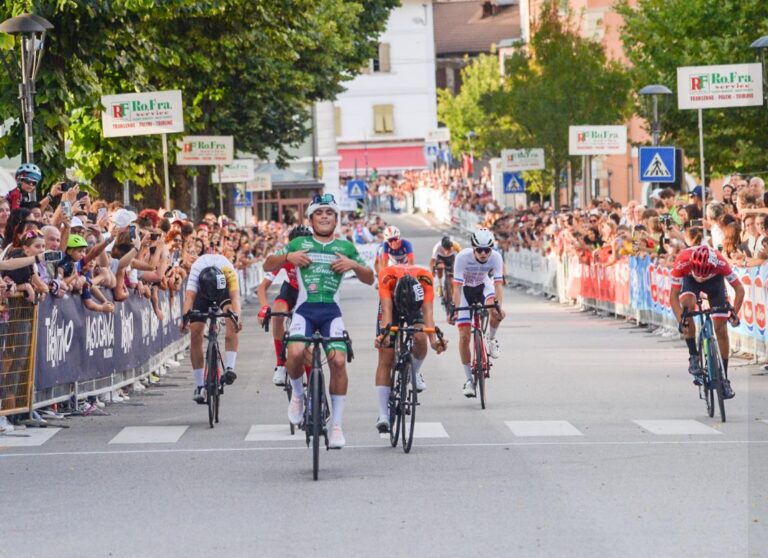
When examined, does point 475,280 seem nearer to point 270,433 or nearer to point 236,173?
point 270,433

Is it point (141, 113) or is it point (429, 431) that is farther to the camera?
point (141, 113)

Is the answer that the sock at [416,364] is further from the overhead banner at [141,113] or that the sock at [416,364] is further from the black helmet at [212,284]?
the overhead banner at [141,113]

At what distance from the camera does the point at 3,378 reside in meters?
16.9

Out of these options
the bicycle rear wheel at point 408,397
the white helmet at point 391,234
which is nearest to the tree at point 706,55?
the white helmet at point 391,234

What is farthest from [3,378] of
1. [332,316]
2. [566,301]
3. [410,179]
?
[410,179]

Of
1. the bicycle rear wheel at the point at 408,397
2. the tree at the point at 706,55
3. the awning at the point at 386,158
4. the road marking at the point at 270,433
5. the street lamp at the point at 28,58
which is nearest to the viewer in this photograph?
the bicycle rear wheel at the point at 408,397

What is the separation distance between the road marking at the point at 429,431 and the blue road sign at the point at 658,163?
18841mm

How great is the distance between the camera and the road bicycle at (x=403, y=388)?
14.8 m

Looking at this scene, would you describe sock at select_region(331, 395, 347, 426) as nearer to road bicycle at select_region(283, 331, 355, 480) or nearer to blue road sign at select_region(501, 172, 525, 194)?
road bicycle at select_region(283, 331, 355, 480)

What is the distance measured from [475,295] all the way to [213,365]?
3900 mm

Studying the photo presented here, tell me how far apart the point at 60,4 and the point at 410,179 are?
10179 cm

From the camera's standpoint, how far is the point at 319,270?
45.5ft

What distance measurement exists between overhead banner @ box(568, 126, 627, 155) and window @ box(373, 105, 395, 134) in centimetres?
8970

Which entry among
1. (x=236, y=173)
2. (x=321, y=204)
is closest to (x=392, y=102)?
(x=236, y=173)
